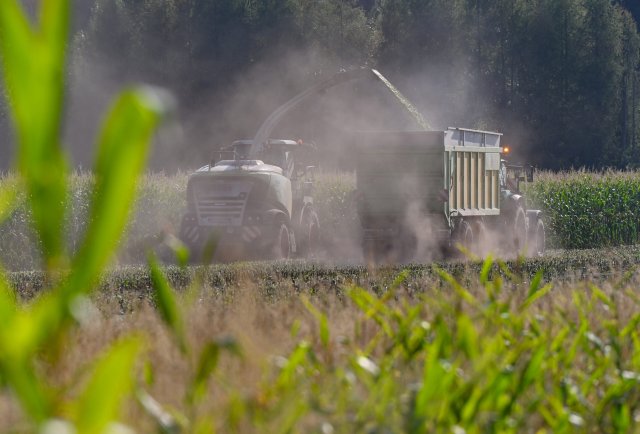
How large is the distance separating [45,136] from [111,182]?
0.12 meters

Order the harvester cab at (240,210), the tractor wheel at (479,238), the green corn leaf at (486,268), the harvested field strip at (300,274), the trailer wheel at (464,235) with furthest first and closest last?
the tractor wheel at (479,238) → the harvester cab at (240,210) → the trailer wheel at (464,235) → the harvested field strip at (300,274) → the green corn leaf at (486,268)

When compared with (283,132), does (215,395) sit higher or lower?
higher

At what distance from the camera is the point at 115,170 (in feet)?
5.70

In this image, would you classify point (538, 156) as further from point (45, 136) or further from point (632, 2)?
point (45, 136)

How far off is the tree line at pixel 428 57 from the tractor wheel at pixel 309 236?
29304 mm

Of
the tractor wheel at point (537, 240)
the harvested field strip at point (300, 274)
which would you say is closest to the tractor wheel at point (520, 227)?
the tractor wheel at point (537, 240)

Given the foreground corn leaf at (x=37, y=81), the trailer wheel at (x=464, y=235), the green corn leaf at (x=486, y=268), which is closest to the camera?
the foreground corn leaf at (x=37, y=81)

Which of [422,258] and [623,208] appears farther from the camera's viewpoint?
[623,208]

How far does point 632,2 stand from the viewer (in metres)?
82.9

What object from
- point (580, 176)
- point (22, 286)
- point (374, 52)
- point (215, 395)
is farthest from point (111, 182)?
point (374, 52)

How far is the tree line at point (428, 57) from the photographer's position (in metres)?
55.4

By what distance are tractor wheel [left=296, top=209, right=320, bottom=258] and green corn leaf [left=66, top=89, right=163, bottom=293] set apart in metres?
22.6

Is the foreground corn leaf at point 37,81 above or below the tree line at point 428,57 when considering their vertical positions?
above

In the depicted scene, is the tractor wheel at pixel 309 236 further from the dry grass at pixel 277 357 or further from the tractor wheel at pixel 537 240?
the dry grass at pixel 277 357
